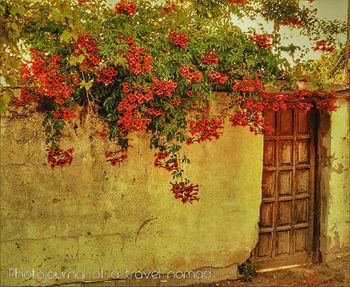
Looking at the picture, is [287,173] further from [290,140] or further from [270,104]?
[270,104]

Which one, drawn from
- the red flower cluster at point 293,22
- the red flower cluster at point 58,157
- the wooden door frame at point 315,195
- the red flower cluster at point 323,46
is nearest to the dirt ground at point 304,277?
the wooden door frame at point 315,195

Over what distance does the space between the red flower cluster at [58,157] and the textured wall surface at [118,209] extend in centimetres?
19

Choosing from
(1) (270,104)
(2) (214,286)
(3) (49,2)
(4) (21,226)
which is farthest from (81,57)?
(2) (214,286)

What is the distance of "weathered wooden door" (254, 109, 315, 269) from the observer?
610cm

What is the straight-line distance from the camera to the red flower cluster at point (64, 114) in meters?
4.25

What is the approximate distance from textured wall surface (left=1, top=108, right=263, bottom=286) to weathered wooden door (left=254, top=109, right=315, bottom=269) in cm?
44

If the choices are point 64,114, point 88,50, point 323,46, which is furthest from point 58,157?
point 323,46

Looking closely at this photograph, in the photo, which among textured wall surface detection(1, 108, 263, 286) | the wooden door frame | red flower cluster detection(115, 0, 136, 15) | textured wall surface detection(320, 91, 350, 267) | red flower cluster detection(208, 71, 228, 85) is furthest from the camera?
the wooden door frame

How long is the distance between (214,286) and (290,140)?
2401 mm

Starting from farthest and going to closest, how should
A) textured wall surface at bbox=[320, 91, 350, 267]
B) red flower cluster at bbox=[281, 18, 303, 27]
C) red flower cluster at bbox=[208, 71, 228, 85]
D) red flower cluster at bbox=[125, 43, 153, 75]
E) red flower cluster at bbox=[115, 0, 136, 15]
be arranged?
red flower cluster at bbox=[281, 18, 303, 27]
textured wall surface at bbox=[320, 91, 350, 267]
red flower cluster at bbox=[208, 71, 228, 85]
red flower cluster at bbox=[115, 0, 136, 15]
red flower cluster at bbox=[125, 43, 153, 75]

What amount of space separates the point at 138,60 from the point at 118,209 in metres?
1.93

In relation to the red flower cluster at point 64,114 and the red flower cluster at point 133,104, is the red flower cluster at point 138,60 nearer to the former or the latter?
the red flower cluster at point 133,104

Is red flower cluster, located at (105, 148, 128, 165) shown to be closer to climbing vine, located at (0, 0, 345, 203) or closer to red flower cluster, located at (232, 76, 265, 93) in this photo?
climbing vine, located at (0, 0, 345, 203)

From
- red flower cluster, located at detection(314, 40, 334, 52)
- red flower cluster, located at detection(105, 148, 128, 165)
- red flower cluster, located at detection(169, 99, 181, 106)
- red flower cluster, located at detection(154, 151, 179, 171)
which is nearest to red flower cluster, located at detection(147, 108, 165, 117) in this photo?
red flower cluster, located at detection(169, 99, 181, 106)
